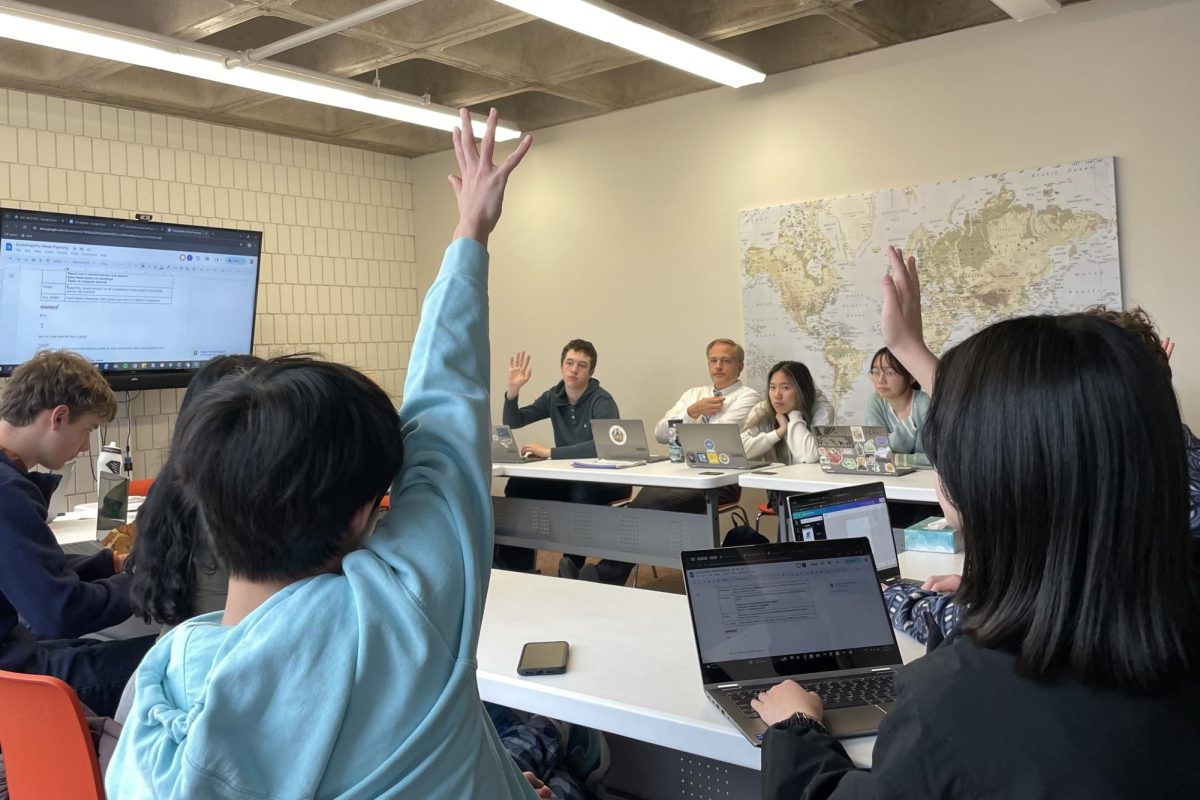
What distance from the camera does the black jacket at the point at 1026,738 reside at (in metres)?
0.83

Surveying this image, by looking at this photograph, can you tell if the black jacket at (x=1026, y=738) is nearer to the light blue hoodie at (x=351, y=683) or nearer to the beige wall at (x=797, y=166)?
the light blue hoodie at (x=351, y=683)

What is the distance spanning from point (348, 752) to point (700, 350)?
5.47 metres

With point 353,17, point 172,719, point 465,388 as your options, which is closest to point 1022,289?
point 353,17

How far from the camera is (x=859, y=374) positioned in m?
5.59

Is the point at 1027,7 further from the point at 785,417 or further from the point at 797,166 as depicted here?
the point at 785,417

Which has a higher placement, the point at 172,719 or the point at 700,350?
the point at 700,350

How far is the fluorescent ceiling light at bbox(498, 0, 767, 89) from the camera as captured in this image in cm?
412

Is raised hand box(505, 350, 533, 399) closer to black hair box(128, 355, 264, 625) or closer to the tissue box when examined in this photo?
the tissue box

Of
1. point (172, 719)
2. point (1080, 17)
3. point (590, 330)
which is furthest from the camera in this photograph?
point (590, 330)

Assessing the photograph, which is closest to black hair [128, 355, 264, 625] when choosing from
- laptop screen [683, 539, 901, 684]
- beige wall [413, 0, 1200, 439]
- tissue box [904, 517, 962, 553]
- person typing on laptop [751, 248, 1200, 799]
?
laptop screen [683, 539, 901, 684]

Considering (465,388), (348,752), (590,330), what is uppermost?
(590,330)

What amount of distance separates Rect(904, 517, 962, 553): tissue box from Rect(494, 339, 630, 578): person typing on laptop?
8.25 feet

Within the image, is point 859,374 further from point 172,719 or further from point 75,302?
point 172,719

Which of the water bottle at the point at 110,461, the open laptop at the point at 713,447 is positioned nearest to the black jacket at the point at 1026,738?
the water bottle at the point at 110,461
